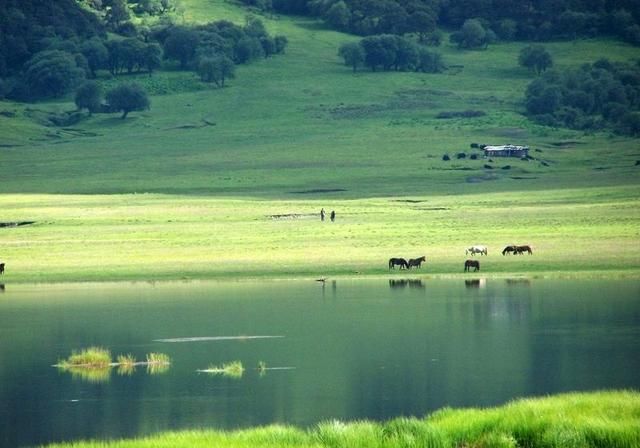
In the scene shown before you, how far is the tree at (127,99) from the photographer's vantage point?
144 meters

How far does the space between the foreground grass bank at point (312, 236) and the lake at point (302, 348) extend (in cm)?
252

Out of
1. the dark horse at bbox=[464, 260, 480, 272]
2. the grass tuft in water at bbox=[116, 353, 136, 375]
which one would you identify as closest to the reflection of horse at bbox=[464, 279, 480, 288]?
the dark horse at bbox=[464, 260, 480, 272]

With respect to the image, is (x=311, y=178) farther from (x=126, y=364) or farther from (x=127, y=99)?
(x=126, y=364)

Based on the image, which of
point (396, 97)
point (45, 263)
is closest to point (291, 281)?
point (45, 263)

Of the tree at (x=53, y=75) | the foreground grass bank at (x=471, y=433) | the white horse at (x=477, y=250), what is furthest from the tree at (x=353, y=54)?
the foreground grass bank at (x=471, y=433)

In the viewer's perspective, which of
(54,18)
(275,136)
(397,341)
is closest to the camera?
(397,341)

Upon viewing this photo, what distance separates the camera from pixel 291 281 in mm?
47250

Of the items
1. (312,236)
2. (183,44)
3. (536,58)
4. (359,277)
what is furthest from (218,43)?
(359,277)

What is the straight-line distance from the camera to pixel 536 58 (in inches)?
6314

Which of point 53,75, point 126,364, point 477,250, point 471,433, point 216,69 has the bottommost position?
point 53,75

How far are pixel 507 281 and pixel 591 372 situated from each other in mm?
17186

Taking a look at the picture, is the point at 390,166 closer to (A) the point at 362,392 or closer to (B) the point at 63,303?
(B) the point at 63,303

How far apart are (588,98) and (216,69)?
4212cm

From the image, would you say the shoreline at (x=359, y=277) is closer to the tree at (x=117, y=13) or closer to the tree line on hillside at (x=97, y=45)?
the tree line on hillside at (x=97, y=45)
